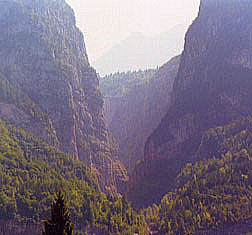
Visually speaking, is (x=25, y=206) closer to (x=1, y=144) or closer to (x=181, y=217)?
(x=1, y=144)

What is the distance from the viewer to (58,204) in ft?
156

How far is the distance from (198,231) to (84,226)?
3644 centimetres

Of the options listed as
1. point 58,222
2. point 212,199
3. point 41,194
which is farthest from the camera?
point 212,199

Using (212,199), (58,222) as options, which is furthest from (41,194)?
(58,222)

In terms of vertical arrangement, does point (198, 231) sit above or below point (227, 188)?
below

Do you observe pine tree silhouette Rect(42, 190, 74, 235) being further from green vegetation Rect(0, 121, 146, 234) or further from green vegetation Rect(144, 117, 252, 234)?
green vegetation Rect(144, 117, 252, 234)

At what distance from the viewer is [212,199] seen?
168 meters

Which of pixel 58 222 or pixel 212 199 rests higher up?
pixel 212 199

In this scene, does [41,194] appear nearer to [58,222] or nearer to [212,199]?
[212,199]

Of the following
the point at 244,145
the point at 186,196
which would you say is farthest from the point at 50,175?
the point at 244,145

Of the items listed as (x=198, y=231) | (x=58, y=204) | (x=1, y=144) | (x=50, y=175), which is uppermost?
(x=1, y=144)

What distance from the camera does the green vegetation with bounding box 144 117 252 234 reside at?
157000 millimetres

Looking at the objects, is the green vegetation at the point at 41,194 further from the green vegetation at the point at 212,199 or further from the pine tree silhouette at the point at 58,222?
the pine tree silhouette at the point at 58,222

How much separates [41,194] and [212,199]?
57.2 meters
